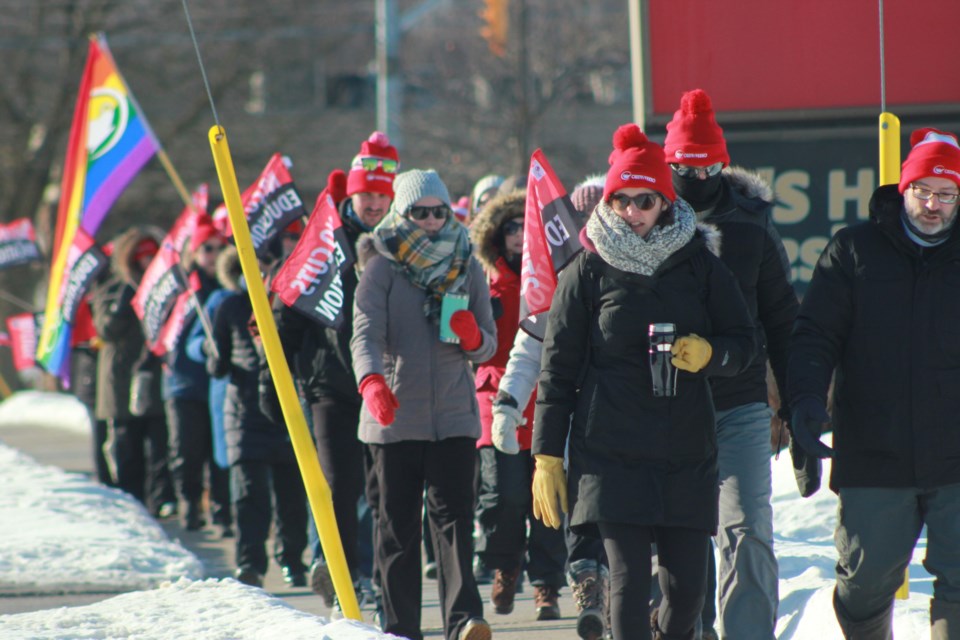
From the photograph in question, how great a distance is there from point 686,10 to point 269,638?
455 cm

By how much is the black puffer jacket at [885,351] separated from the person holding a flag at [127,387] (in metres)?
7.64

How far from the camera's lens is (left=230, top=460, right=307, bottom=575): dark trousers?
8766 millimetres

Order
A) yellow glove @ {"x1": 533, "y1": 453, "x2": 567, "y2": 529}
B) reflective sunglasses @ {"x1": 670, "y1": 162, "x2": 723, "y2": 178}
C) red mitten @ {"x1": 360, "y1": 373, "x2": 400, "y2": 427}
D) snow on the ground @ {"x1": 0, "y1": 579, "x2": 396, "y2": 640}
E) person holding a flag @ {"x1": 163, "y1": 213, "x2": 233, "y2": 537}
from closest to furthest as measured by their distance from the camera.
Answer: yellow glove @ {"x1": 533, "y1": 453, "x2": 567, "y2": 529} < snow on the ground @ {"x1": 0, "y1": 579, "x2": 396, "y2": 640} < reflective sunglasses @ {"x1": 670, "y1": 162, "x2": 723, "y2": 178} < red mitten @ {"x1": 360, "y1": 373, "x2": 400, "y2": 427} < person holding a flag @ {"x1": 163, "y1": 213, "x2": 233, "y2": 537}

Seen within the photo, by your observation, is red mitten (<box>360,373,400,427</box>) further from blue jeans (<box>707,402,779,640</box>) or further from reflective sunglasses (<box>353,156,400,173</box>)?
reflective sunglasses (<box>353,156,400,173</box>)

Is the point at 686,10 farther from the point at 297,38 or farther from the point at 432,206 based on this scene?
the point at 297,38

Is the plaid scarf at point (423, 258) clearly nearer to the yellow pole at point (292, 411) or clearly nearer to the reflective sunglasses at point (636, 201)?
the yellow pole at point (292, 411)

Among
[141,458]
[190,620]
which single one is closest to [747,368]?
[190,620]

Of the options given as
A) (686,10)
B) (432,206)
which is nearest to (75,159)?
(686,10)

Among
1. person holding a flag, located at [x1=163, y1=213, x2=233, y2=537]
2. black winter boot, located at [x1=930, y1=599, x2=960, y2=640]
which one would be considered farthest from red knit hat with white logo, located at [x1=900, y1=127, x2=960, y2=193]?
person holding a flag, located at [x1=163, y1=213, x2=233, y2=537]

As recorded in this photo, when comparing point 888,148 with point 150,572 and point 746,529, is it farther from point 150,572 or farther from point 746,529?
point 150,572

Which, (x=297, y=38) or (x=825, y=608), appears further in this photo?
(x=297, y=38)

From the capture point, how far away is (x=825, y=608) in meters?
6.19

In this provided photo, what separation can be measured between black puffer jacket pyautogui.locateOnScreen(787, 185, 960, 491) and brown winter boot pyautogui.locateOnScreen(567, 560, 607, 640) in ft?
5.35

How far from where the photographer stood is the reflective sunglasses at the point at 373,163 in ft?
25.6
